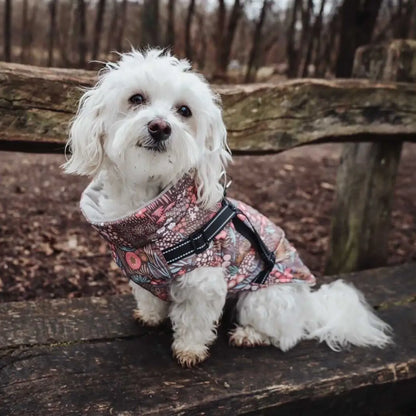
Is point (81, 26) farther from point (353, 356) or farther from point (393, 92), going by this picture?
point (353, 356)

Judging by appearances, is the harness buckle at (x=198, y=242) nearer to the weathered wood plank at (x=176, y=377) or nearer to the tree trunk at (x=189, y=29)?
the weathered wood plank at (x=176, y=377)

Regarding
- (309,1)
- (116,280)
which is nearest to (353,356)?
(116,280)

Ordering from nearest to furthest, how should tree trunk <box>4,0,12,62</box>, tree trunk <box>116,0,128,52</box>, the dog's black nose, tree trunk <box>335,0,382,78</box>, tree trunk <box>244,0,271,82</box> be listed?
1. the dog's black nose
2. tree trunk <box>335,0,382,78</box>
3. tree trunk <box>4,0,12,62</box>
4. tree trunk <box>244,0,271,82</box>
5. tree trunk <box>116,0,128,52</box>

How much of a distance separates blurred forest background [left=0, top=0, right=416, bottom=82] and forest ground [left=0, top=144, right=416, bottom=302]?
6.14 feet

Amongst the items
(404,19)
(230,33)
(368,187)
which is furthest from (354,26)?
(368,187)

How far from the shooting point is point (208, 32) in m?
7.40

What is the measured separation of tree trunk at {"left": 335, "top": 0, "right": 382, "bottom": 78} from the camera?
19.7 ft

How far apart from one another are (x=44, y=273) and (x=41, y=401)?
1554 mm

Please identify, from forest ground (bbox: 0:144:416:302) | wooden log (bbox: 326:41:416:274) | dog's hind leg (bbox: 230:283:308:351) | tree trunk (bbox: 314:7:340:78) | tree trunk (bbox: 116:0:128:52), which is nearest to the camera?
dog's hind leg (bbox: 230:283:308:351)

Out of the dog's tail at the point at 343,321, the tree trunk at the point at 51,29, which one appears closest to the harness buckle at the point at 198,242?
the dog's tail at the point at 343,321

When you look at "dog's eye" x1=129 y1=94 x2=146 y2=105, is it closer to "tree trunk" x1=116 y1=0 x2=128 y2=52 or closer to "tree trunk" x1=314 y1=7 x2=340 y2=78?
"tree trunk" x1=116 y1=0 x2=128 y2=52

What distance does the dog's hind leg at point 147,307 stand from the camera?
2219 millimetres

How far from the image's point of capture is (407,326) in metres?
2.42

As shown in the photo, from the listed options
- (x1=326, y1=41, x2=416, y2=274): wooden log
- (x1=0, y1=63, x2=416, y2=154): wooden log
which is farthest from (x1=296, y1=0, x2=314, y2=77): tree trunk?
(x1=0, y1=63, x2=416, y2=154): wooden log
